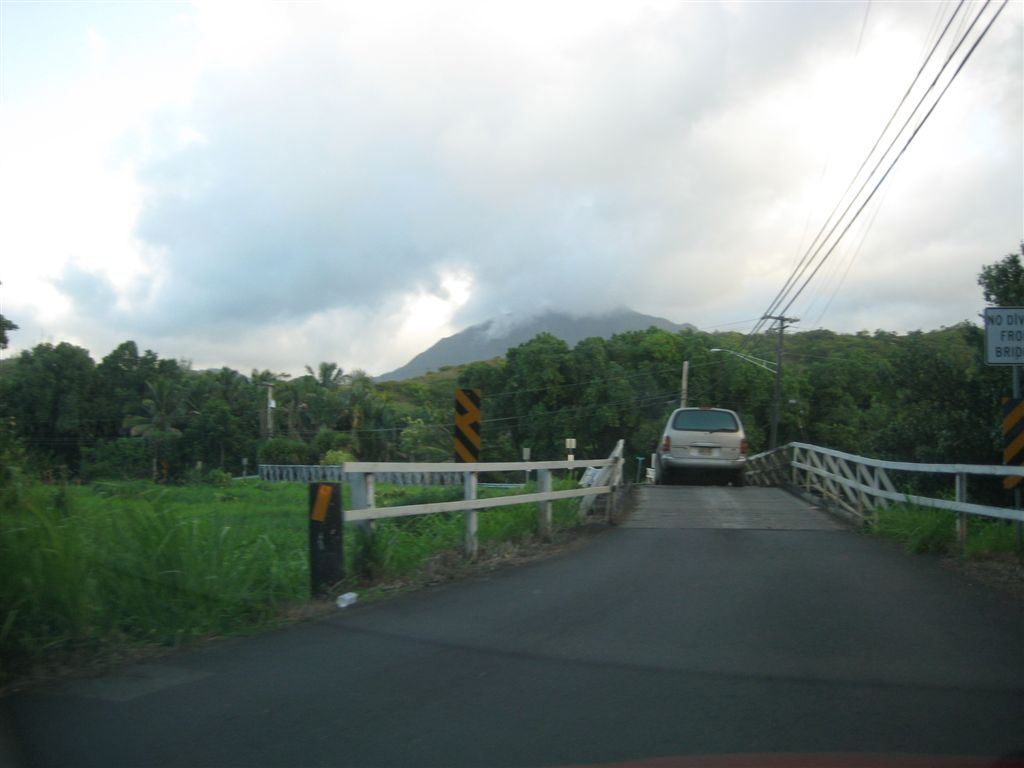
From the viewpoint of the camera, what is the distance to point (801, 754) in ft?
13.9

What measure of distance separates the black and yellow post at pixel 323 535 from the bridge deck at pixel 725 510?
674 cm

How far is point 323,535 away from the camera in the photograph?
7914mm

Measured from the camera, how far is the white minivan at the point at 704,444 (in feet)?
67.2

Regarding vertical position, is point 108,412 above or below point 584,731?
above

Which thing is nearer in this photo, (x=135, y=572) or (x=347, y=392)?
(x=135, y=572)

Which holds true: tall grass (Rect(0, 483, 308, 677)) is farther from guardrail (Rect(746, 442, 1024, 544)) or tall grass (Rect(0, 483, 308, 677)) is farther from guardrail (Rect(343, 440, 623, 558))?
guardrail (Rect(746, 442, 1024, 544))

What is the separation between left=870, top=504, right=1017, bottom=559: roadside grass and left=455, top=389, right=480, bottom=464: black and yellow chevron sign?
5263 millimetres

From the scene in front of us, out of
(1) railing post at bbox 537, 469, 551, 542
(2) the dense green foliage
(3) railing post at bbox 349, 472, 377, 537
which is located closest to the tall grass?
(3) railing post at bbox 349, 472, 377, 537

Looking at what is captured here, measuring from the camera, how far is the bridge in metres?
4.45

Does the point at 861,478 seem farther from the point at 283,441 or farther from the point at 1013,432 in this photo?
the point at 283,441

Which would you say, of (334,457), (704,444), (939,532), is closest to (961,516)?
(939,532)

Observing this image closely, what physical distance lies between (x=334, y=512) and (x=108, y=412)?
123 feet

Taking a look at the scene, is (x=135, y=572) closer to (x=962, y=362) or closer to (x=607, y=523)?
(x=607, y=523)

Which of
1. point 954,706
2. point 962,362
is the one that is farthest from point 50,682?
point 962,362
